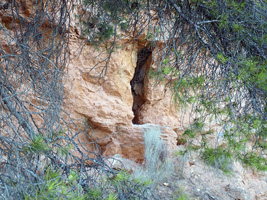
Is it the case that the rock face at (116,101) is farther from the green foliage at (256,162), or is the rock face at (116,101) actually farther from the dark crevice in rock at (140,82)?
the green foliage at (256,162)

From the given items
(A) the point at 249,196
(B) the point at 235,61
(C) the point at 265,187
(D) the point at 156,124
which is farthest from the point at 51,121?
(C) the point at 265,187

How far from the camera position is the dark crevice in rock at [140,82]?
5973mm

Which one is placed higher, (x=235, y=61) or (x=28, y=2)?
(x=28, y=2)

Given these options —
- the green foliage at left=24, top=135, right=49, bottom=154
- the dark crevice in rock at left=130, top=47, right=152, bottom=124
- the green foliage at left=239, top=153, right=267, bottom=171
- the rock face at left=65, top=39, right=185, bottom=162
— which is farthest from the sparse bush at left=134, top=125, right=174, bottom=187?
the green foliage at left=24, top=135, right=49, bottom=154

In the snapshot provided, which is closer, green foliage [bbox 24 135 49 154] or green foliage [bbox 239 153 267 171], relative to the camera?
green foliage [bbox 24 135 49 154]

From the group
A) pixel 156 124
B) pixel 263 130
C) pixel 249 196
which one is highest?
pixel 263 130

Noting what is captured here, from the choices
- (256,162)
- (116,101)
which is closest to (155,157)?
(116,101)

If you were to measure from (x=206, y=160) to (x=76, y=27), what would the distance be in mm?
3276

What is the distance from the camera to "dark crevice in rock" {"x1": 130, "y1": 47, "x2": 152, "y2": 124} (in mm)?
5973

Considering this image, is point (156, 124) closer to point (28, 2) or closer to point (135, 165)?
point (135, 165)

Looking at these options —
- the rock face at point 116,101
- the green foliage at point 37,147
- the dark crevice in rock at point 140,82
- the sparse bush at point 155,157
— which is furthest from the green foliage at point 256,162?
the dark crevice in rock at point 140,82

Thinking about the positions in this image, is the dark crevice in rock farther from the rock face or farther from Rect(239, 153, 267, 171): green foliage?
Rect(239, 153, 267, 171): green foliage

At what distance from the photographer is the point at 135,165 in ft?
17.5

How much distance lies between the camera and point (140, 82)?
242 inches
